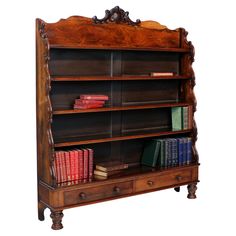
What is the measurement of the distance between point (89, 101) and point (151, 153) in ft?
3.74

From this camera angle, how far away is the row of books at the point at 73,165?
15.7 ft

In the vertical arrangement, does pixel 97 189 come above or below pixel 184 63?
below

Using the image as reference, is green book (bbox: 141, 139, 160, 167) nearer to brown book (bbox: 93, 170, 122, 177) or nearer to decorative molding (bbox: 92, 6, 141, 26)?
brown book (bbox: 93, 170, 122, 177)

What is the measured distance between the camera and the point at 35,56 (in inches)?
190

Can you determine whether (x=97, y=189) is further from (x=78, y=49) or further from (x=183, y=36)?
(x=183, y=36)

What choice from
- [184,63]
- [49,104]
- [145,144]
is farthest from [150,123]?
[49,104]

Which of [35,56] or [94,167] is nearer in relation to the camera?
[35,56]

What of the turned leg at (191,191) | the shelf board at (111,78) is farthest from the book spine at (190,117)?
the turned leg at (191,191)

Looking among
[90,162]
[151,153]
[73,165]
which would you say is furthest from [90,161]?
[151,153]

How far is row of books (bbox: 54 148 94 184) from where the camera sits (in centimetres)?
477

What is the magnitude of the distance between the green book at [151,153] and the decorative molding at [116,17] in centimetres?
145

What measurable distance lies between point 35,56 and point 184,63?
1.99 meters

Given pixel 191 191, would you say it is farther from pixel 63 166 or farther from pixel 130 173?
pixel 63 166

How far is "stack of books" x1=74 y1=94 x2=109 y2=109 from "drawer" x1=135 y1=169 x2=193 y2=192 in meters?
0.99
